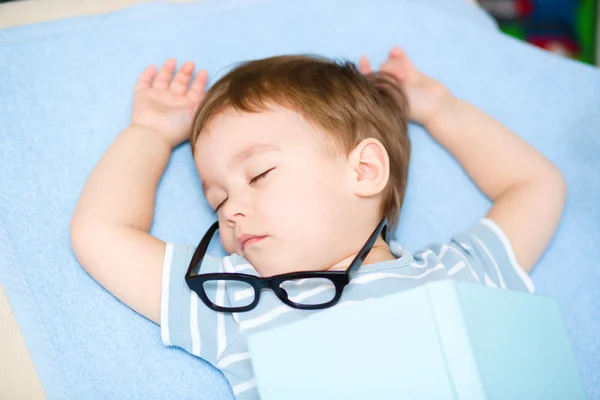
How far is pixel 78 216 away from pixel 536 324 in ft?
2.15

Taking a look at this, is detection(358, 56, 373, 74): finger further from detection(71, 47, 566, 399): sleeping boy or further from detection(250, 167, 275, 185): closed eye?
detection(250, 167, 275, 185): closed eye

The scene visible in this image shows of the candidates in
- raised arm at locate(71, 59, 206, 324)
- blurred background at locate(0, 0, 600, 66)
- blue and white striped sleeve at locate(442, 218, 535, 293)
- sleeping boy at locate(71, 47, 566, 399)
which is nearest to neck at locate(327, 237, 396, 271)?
sleeping boy at locate(71, 47, 566, 399)

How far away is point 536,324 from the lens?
0.76 meters

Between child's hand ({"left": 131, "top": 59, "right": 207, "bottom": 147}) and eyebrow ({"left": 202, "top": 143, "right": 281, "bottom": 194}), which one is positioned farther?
child's hand ({"left": 131, "top": 59, "right": 207, "bottom": 147})

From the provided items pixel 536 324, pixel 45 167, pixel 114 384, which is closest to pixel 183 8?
pixel 45 167

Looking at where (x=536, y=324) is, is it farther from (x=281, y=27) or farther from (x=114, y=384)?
(x=281, y=27)

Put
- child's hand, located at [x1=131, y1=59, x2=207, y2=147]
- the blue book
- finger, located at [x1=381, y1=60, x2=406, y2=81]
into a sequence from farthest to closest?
finger, located at [x1=381, y1=60, x2=406, y2=81] → child's hand, located at [x1=131, y1=59, x2=207, y2=147] → the blue book

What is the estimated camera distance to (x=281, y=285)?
901 mm

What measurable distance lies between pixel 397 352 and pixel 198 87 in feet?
2.13

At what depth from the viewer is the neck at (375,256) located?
95 cm

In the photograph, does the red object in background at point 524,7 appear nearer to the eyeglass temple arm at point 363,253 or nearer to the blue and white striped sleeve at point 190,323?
the eyeglass temple arm at point 363,253

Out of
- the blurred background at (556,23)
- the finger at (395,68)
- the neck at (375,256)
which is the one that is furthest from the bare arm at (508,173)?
the blurred background at (556,23)

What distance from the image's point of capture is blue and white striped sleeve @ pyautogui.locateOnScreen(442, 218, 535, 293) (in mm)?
979

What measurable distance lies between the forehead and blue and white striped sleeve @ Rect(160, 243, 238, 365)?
19cm
